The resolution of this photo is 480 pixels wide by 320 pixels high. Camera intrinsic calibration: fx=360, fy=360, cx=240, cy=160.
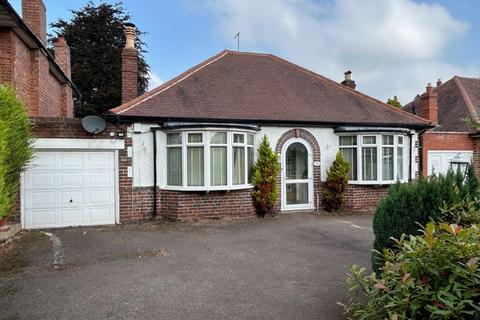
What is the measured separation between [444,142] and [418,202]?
42.3ft

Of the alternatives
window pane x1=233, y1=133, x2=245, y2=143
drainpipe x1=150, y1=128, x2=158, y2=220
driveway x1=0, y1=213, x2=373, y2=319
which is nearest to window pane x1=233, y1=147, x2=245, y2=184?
window pane x1=233, y1=133, x2=245, y2=143

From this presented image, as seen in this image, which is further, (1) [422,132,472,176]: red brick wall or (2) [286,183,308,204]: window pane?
(1) [422,132,472,176]: red brick wall

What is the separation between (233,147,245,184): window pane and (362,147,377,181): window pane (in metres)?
4.06

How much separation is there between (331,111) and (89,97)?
18450mm

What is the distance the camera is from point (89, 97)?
24.5 meters

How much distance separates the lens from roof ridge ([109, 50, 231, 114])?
9883 millimetres

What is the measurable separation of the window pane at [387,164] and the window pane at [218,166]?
5320 millimetres

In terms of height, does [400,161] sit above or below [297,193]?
above

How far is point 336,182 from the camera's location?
1135 centimetres

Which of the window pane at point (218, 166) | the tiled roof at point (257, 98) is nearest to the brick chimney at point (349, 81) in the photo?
the tiled roof at point (257, 98)

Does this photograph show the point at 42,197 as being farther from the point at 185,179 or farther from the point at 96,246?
the point at 185,179

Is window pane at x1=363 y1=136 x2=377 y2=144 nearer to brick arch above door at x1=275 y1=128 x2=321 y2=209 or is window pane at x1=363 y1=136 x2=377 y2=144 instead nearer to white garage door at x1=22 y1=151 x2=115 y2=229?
brick arch above door at x1=275 y1=128 x2=321 y2=209

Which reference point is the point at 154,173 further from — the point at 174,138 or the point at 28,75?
the point at 28,75

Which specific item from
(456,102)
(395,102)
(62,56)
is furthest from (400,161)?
(62,56)
